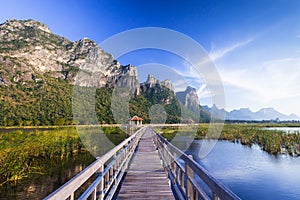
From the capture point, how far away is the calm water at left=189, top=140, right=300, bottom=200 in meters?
8.84

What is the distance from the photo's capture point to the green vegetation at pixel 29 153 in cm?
834

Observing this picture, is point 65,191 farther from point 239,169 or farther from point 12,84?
point 12,84

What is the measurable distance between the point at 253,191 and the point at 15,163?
10313mm

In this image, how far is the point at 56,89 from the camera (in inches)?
2653

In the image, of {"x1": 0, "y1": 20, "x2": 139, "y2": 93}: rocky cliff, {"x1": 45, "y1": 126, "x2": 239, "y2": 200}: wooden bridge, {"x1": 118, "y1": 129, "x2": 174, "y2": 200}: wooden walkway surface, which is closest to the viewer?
{"x1": 45, "y1": 126, "x2": 239, "y2": 200}: wooden bridge

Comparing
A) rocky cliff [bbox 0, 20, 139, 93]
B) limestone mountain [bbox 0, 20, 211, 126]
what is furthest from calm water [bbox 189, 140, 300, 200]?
rocky cliff [bbox 0, 20, 139, 93]

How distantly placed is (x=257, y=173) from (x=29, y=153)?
1210 centimetres

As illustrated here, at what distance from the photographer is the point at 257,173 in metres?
11.3

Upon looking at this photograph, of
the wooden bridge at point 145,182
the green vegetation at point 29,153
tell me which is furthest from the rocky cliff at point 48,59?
the wooden bridge at point 145,182

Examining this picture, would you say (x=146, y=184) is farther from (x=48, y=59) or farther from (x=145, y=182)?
(x=48, y=59)

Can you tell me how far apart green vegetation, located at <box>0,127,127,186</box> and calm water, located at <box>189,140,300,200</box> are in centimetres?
926

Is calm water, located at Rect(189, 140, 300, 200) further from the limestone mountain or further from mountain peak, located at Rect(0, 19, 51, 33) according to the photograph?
mountain peak, located at Rect(0, 19, 51, 33)

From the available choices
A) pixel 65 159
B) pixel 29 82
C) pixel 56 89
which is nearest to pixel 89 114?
pixel 56 89

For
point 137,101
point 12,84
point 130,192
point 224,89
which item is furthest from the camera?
point 12,84
